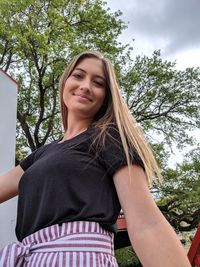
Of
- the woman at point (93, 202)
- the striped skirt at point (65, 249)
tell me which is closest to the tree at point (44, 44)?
the woman at point (93, 202)

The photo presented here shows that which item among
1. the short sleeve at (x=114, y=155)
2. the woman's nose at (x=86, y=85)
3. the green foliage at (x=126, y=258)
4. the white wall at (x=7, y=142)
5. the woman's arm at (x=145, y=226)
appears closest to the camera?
the woman's arm at (x=145, y=226)

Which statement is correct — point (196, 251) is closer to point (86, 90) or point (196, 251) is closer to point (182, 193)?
point (86, 90)

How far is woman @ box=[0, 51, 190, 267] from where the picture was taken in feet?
2.39

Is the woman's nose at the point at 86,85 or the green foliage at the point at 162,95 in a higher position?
the green foliage at the point at 162,95

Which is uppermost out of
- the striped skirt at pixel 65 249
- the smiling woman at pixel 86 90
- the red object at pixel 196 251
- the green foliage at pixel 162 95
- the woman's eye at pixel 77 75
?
the green foliage at pixel 162 95

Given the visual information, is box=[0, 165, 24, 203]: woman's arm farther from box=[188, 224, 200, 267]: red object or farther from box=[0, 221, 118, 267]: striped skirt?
box=[188, 224, 200, 267]: red object

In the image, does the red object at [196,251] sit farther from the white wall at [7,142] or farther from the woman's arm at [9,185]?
the woman's arm at [9,185]

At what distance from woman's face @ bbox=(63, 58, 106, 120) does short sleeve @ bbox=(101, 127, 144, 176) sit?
0.15 metres

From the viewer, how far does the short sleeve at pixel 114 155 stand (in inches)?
31.4

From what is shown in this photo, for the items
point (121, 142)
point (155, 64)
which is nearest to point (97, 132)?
point (121, 142)

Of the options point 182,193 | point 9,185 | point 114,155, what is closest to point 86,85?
point 114,155

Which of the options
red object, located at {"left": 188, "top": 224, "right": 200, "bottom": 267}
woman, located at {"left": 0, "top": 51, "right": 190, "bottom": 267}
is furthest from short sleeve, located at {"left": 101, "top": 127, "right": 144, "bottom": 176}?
red object, located at {"left": 188, "top": 224, "right": 200, "bottom": 267}

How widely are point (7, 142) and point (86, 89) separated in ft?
3.17

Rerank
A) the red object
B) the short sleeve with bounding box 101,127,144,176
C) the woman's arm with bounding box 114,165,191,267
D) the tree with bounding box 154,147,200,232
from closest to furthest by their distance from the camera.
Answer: the woman's arm with bounding box 114,165,191,267 < the short sleeve with bounding box 101,127,144,176 < the red object < the tree with bounding box 154,147,200,232
